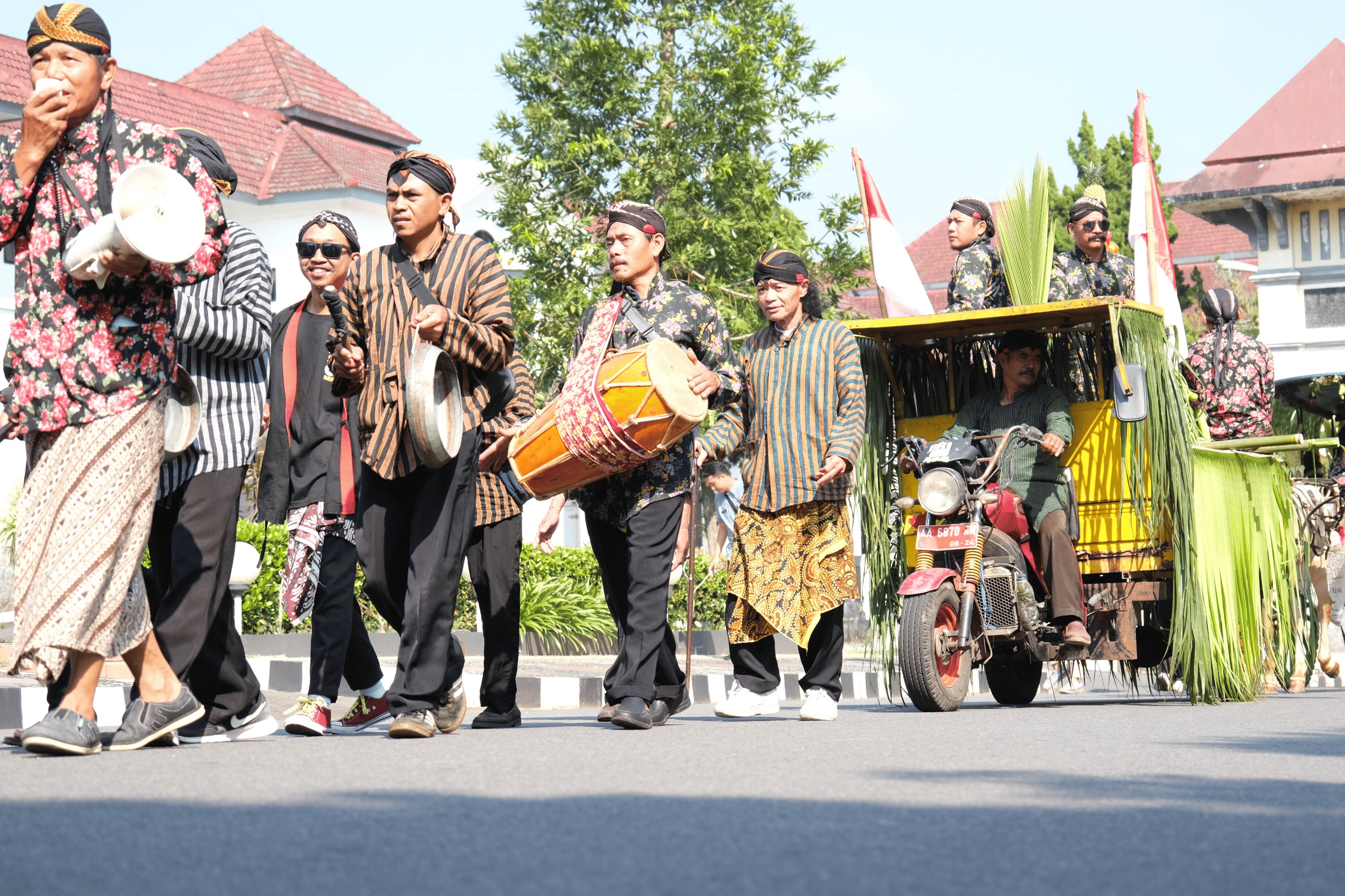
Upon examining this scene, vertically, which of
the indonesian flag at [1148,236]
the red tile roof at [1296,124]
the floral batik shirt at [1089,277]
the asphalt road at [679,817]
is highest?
the red tile roof at [1296,124]

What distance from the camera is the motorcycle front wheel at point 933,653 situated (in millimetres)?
7582

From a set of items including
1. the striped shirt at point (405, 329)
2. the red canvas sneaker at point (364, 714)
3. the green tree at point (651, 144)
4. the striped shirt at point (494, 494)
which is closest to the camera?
the striped shirt at point (405, 329)

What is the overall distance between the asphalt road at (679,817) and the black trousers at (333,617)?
724mm

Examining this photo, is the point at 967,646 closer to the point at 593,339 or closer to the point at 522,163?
the point at 593,339

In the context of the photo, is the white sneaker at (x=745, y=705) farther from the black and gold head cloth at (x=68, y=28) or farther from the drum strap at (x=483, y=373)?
the black and gold head cloth at (x=68, y=28)

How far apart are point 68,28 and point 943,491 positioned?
14.2 feet

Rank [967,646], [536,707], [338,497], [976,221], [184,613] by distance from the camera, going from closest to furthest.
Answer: [184,613]
[338,497]
[967,646]
[976,221]
[536,707]

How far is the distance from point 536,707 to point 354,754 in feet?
16.3

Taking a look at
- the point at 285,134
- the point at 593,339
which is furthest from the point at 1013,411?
the point at 285,134

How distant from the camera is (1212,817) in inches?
156

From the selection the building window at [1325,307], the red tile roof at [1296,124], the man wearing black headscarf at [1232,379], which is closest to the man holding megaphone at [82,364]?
the man wearing black headscarf at [1232,379]

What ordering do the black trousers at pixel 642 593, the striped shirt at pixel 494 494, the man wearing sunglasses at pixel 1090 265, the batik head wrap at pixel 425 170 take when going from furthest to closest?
the man wearing sunglasses at pixel 1090 265, the striped shirt at pixel 494 494, the black trousers at pixel 642 593, the batik head wrap at pixel 425 170

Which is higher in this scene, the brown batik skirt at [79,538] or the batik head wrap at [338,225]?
the batik head wrap at [338,225]

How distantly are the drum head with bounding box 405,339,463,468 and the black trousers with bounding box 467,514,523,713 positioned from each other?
824 millimetres
